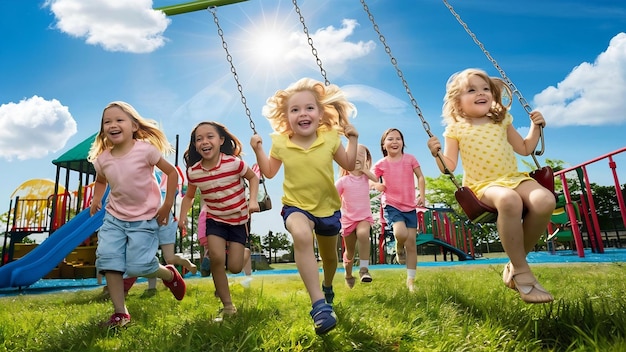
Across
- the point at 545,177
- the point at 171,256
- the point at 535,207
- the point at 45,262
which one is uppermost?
the point at 45,262

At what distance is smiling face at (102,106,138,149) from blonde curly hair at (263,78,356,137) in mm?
1261

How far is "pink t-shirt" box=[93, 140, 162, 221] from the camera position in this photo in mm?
4203

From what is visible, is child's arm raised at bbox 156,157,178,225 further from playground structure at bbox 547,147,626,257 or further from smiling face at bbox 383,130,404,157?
playground structure at bbox 547,147,626,257

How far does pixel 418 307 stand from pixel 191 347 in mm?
1700

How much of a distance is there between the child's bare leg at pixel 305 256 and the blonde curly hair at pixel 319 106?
2.92ft

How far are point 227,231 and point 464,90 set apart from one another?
7.54 ft

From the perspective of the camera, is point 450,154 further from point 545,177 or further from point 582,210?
point 582,210

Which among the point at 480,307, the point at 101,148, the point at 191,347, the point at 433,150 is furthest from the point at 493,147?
the point at 101,148

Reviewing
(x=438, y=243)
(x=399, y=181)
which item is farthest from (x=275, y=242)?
(x=399, y=181)

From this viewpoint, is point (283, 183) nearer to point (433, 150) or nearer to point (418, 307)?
point (433, 150)

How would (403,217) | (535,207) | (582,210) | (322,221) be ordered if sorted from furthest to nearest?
(582,210)
(403,217)
(322,221)
(535,207)

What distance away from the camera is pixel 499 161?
3.64 m

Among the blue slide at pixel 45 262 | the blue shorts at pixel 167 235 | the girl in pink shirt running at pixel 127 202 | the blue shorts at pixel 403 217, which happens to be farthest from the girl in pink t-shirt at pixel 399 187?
the blue slide at pixel 45 262

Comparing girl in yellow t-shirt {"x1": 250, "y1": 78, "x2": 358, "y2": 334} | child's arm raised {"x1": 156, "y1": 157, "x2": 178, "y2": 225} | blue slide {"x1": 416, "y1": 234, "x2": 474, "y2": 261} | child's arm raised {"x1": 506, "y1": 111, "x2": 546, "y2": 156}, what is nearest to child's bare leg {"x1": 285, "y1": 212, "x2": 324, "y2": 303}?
girl in yellow t-shirt {"x1": 250, "y1": 78, "x2": 358, "y2": 334}
